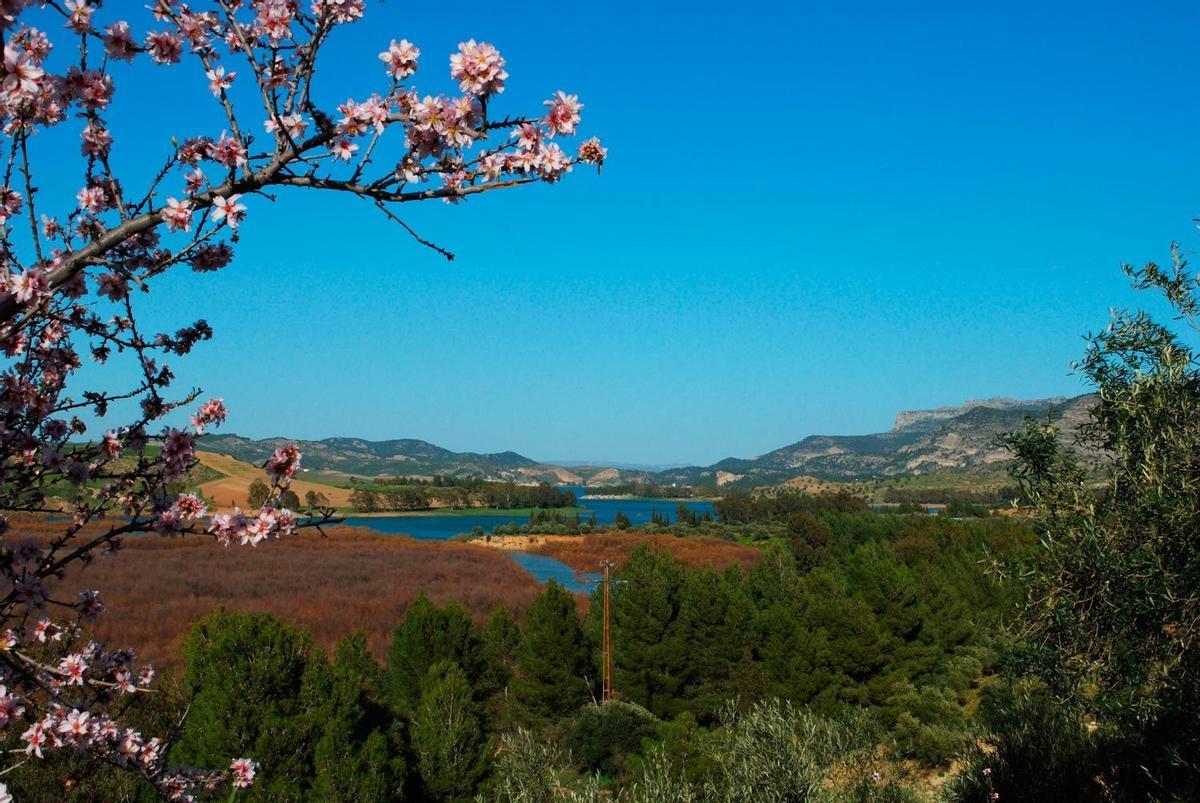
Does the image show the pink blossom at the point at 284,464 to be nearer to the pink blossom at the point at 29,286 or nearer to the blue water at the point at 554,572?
the pink blossom at the point at 29,286

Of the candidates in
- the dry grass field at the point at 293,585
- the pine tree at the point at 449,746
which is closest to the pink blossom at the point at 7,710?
the pine tree at the point at 449,746

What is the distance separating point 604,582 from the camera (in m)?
34.7

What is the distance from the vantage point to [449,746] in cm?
2002

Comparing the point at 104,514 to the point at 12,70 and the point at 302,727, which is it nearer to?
the point at 12,70

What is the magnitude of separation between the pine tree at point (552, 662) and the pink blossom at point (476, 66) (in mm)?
27521

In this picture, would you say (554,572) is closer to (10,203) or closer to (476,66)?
(10,203)

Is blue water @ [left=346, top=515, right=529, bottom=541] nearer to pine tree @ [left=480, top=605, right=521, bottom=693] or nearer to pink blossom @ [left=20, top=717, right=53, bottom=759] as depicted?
pine tree @ [left=480, top=605, right=521, bottom=693]

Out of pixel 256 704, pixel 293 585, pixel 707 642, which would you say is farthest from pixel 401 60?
pixel 293 585

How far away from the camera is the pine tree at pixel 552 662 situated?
94.2 ft

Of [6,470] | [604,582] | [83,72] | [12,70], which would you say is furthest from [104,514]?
[604,582]

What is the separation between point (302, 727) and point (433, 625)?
1044cm

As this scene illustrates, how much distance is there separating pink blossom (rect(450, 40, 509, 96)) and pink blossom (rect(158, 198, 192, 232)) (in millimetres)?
1102

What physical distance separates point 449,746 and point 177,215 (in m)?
19.5

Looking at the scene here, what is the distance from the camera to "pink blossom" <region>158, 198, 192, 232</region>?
9.73ft
